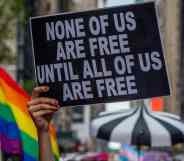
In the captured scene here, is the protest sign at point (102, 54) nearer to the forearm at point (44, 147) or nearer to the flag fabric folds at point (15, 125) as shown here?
the forearm at point (44, 147)

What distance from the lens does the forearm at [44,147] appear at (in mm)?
7534

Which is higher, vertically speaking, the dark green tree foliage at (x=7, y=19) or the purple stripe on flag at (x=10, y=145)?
the dark green tree foliage at (x=7, y=19)

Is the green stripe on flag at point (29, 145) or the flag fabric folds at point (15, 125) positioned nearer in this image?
the flag fabric folds at point (15, 125)

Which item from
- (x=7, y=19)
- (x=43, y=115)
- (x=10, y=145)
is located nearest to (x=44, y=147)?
(x=43, y=115)

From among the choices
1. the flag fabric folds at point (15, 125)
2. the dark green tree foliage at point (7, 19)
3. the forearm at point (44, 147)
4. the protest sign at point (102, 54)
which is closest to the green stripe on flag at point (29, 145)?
the flag fabric folds at point (15, 125)

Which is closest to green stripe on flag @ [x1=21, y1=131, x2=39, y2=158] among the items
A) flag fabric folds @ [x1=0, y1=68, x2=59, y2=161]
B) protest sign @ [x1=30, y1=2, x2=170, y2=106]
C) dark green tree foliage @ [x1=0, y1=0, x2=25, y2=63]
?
flag fabric folds @ [x1=0, y1=68, x2=59, y2=161]

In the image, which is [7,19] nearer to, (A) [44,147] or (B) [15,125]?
(B) [15,125]

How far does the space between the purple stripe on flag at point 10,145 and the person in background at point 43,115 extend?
1.41 meters

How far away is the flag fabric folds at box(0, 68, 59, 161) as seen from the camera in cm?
905

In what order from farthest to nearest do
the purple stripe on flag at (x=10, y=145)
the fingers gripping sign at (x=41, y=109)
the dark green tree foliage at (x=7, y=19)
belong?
the dark green tree foliage at (x=7, y=19)
the purple stripe on flag at (x=10, y=145)
the fingers gripping sign at (x=41, y=109)

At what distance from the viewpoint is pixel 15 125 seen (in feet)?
30.3

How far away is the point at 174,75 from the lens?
41.7m

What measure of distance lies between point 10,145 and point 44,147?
1528 millimetres

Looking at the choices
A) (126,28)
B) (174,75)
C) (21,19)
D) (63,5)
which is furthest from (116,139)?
(63,5)
